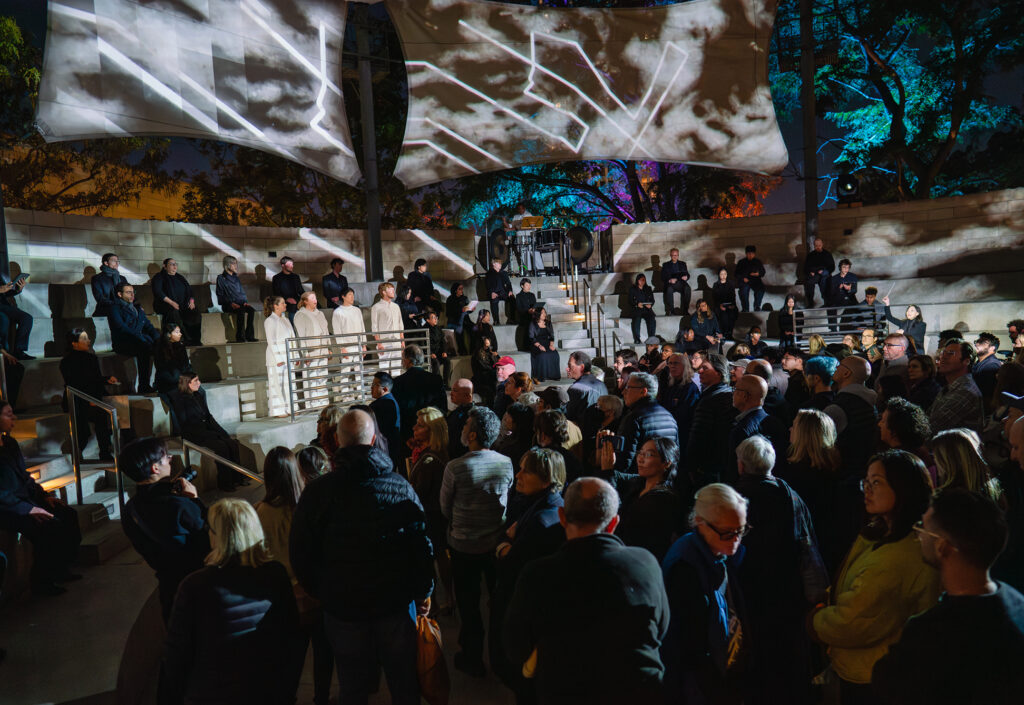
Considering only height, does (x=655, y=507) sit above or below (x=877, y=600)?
above

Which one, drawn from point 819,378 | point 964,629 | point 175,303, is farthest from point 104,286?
point 964,629

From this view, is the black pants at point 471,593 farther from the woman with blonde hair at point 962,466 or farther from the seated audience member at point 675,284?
the seated audience member at point 675,284

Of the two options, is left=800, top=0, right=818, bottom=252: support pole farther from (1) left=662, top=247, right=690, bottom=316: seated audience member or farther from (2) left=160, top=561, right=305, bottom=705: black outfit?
(2) left=160, top=561, right=305, bottom=705: black outfit

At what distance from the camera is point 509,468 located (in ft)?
14.0

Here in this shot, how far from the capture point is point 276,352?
9438 mm

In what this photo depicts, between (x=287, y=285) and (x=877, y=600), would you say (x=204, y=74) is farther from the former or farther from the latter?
(x=877, y=600)

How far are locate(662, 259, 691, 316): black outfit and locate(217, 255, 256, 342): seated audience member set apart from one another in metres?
8.35

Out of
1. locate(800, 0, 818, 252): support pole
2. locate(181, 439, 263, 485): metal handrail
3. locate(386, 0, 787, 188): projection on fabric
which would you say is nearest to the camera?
locate(181, 439, 263, 485): metal handrail

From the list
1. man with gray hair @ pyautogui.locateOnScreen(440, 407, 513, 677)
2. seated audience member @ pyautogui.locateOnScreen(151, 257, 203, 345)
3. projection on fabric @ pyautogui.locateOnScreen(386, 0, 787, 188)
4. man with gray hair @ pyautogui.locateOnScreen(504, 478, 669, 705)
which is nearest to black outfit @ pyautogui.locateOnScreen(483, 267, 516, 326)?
projection on fabric @ pyautogui.locateOnScreen(386, 0, 787, 188)

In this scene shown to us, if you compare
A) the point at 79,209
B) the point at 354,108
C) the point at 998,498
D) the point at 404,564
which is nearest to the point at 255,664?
the point at 404,564

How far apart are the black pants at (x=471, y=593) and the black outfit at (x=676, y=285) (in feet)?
39.6

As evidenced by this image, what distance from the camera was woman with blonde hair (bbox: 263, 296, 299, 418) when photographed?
9.33 meters

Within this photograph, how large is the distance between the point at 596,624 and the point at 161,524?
218cm

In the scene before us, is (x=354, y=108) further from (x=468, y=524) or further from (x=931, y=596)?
(x=931, y=596)
